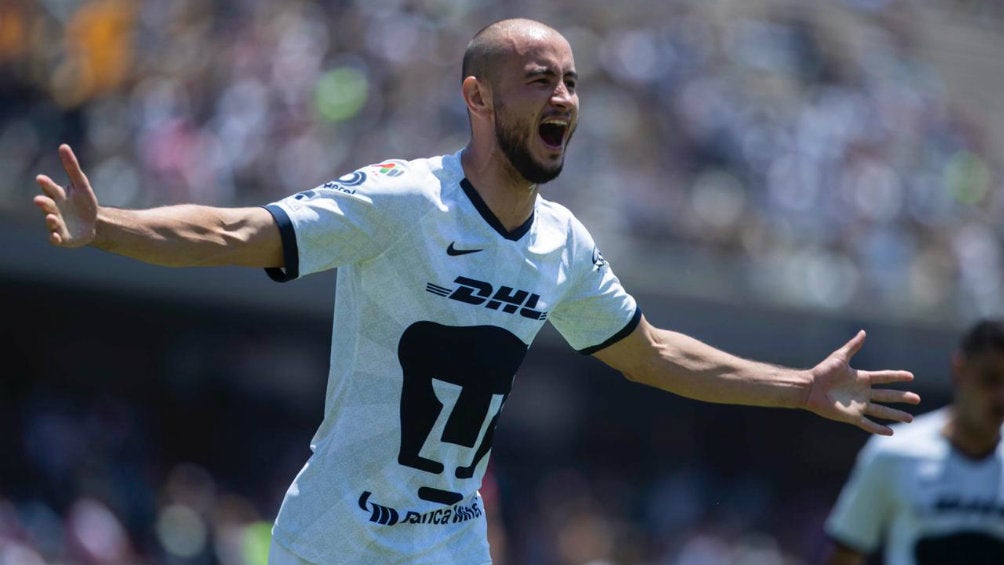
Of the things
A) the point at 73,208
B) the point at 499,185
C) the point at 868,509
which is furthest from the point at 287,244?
the point at 868,509

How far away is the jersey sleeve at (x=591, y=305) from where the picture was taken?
5059mm

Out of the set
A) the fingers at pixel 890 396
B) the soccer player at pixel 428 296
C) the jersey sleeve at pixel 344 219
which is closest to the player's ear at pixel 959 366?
the fingers at pixel 890 396

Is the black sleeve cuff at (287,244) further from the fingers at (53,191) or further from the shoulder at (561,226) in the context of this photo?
the shoulder at (561,226)

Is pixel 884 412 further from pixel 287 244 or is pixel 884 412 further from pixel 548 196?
pixel 548 196

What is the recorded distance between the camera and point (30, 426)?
16.1m

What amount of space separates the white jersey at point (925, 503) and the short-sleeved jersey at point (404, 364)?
2.82 metres

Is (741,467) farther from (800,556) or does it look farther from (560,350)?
(560,350)

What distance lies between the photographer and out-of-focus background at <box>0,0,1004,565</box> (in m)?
14.4

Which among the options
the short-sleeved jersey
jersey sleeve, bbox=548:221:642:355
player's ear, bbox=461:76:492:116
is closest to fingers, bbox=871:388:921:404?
jersey sleeve, bbox=548:221:642:355

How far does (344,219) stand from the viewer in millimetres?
4414

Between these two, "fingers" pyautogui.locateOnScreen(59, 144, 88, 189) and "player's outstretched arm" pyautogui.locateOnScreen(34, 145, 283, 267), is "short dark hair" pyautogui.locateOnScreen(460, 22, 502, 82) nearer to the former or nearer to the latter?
"player's outstretched arm" pyautogui.locateOnScreen(34, 145, 283, 267)

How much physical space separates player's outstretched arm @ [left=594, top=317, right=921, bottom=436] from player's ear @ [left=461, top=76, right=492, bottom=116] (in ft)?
3.25

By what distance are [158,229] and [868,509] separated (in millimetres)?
4080

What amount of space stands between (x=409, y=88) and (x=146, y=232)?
1230 centimetres
